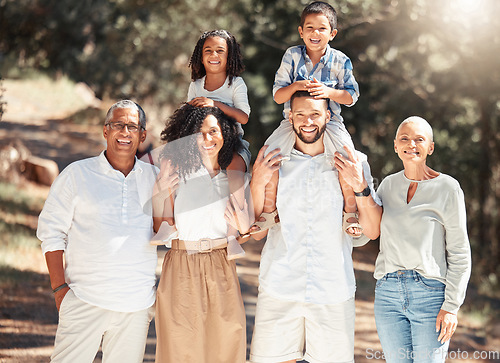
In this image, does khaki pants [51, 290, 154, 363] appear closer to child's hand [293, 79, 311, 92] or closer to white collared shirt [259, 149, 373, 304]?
white collared shirt [259, 149, 373, 304]

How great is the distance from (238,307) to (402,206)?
106 cm

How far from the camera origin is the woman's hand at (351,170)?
322 centimetres

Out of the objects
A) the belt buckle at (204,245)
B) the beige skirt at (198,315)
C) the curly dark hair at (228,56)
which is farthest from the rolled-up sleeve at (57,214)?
the curly dark hair at (228,56)

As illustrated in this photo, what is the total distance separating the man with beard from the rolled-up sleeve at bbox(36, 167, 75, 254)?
103 centimetres

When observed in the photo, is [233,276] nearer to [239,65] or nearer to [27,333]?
[239,65]

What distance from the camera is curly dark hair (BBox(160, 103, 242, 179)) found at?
3.36 metres

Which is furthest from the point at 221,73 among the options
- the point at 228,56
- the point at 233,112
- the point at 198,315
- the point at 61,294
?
the point at 61,294

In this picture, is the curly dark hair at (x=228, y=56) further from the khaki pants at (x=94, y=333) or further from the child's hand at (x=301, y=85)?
the khaki pants at (x=94, y=333)

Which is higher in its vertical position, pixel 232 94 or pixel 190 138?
pixel 232 94

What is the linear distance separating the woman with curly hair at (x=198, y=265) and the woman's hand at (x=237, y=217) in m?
0.02

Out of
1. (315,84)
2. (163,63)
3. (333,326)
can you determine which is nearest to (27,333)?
(333,326)

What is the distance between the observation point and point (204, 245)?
3238mm

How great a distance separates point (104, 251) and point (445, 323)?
1.81m

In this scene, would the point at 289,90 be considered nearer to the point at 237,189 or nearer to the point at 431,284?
the point at 237,189
